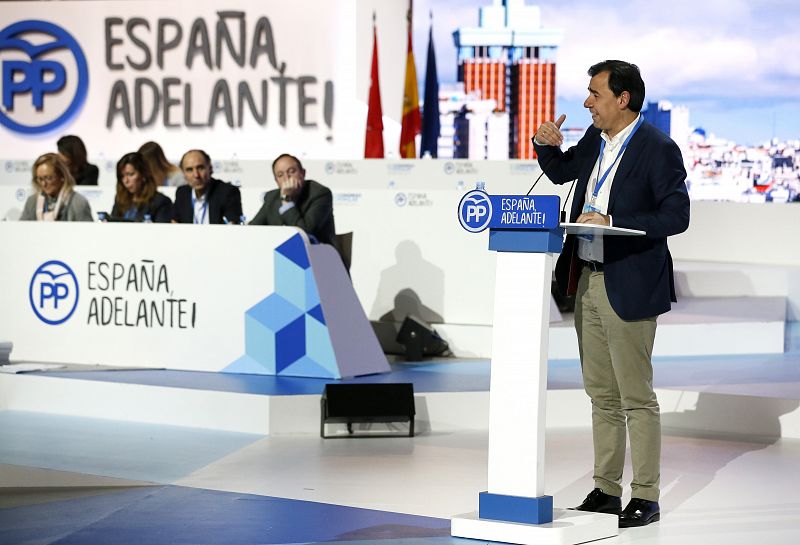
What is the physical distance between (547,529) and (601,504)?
0.45m

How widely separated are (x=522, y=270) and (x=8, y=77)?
44.9 feet

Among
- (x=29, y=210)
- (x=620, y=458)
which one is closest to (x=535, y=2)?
(x=29, y=210)

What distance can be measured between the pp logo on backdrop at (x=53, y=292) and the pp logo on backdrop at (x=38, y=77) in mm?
9438

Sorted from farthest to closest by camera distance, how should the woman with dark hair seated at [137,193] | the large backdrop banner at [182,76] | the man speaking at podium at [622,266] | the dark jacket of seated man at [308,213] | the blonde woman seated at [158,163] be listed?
1. the large backdrop banner at [182,76]
2. the blonde woman seated at [158,163]
3. the woman with dark hair seated at [137,193]
4. the dark jacket of seated man at [308,213]
5. the man speaking at podium at [622,266]

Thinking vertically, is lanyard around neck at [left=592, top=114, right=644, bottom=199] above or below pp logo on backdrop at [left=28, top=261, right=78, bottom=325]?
above

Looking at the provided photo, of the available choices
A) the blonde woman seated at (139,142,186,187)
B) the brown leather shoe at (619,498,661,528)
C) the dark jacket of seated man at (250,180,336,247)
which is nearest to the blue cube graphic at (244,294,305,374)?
the dark jacket of seated man at (250,180,336,247)

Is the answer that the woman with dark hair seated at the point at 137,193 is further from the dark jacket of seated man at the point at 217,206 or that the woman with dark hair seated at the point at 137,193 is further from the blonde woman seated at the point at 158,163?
the blonde woman seated at the point at 158,163

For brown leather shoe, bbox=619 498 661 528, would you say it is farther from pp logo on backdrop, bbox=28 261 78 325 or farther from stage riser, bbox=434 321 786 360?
pp logo on backdrop, bbox=28 261 78 325

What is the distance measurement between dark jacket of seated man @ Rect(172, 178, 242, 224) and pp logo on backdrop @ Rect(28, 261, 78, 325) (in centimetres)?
87

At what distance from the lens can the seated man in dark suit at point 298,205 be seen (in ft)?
24.2

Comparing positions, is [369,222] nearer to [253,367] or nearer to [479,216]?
[253,367]

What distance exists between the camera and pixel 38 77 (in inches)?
632

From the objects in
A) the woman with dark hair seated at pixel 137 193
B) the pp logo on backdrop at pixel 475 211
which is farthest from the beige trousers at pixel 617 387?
the woman with dark hair seated at pixel 137 193

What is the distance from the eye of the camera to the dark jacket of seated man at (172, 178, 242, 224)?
7488 millimetres
